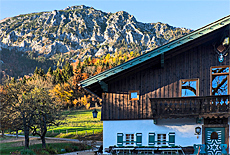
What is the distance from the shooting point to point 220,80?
1770 centimetres

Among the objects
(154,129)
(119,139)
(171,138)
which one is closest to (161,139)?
(171,138)

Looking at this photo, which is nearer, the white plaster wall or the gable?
the gable

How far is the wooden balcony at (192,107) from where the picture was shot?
16.4m

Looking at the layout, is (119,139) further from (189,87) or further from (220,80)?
(220,80)

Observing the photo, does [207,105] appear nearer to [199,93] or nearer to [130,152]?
[199,93]

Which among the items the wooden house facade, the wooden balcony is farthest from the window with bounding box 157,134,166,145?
the wooden balcony

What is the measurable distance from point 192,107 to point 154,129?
9.04ft

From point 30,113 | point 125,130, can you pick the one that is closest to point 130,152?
point 125,130

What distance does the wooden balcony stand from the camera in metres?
16.4

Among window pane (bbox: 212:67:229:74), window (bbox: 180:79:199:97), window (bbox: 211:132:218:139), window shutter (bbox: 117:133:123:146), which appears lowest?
window shutter (bbox: 117:133:123:146)

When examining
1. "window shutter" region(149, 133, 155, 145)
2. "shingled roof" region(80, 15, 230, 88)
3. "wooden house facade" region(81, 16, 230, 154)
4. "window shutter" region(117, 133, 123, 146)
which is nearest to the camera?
"shingled roof" region(80, 15, 230, 88)

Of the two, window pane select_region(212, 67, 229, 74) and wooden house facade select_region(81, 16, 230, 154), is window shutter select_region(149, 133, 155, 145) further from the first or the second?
window pane select_region(212, 67, 229, 74)

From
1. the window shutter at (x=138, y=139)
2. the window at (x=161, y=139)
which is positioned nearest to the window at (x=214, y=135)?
the window at (x=161, y=139)

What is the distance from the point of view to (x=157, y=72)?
1842cm
